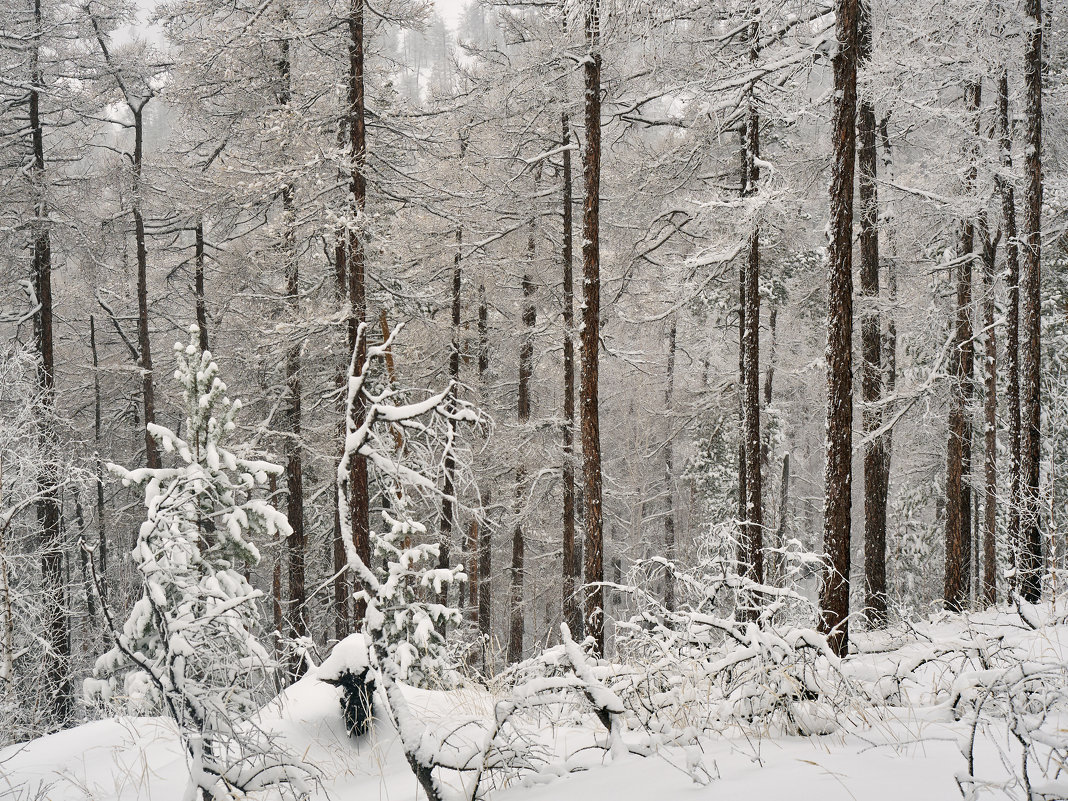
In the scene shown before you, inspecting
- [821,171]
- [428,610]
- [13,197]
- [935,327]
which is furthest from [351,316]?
[935,327]

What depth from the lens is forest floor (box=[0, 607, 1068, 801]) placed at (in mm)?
2377

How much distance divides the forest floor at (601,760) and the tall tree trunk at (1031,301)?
7.66 m

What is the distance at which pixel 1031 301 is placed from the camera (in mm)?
11094

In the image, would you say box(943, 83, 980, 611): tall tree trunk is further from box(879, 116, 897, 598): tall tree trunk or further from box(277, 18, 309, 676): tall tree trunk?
box(277, 18, 309, 676): tall tree trunk

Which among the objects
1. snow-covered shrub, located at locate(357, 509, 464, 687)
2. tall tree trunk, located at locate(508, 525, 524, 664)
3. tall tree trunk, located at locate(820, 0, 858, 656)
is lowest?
tall tree trunk, located at locate(508, 525, 524, 664)

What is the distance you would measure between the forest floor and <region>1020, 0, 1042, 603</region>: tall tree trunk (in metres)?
7.66

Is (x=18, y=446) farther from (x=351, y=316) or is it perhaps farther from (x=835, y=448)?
(x=835, y=448)

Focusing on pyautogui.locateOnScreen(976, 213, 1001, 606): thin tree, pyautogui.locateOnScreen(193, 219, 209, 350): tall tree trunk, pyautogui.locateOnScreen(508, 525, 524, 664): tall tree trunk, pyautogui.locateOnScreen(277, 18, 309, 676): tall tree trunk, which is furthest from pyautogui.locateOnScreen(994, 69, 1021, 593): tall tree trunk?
pyautogui.locateOnScreen(193, 219, 209, 350): tall tree trunk

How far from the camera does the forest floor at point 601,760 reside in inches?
93.6

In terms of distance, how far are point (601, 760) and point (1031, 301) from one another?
1194cm

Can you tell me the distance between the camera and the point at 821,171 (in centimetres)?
978

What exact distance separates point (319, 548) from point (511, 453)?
23.5ft

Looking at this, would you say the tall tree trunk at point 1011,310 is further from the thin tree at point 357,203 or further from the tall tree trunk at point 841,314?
the thin tree at point 357,203

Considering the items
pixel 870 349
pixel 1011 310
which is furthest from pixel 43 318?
pixel 1011 310
